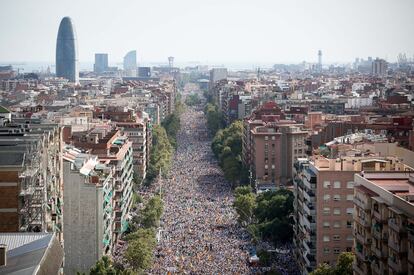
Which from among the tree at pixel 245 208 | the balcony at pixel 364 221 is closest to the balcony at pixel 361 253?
the balcony at pixel 364 221

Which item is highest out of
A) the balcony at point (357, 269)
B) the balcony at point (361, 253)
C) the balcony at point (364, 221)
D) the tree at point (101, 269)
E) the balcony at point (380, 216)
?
the balcony at point (380, 216)

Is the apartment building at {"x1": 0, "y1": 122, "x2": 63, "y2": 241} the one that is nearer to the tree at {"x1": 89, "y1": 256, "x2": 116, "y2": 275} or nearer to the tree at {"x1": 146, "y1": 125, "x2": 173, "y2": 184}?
the tree at {"x1": 89, "y1": 256, "x2": 116, "y2": 275}

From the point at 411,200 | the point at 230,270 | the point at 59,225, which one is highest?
the point at 411,200


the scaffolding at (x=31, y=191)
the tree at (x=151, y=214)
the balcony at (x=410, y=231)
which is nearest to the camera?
the balcony at (x=410, y=231)

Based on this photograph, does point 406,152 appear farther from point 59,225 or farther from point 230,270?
point 59,225

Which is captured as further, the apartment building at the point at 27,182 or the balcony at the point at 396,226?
the apartment building at the point at 27,182

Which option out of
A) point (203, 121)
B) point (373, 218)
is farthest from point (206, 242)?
point (203, 121)

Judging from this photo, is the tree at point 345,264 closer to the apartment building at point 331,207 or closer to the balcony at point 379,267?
the balcony at point 379,267
